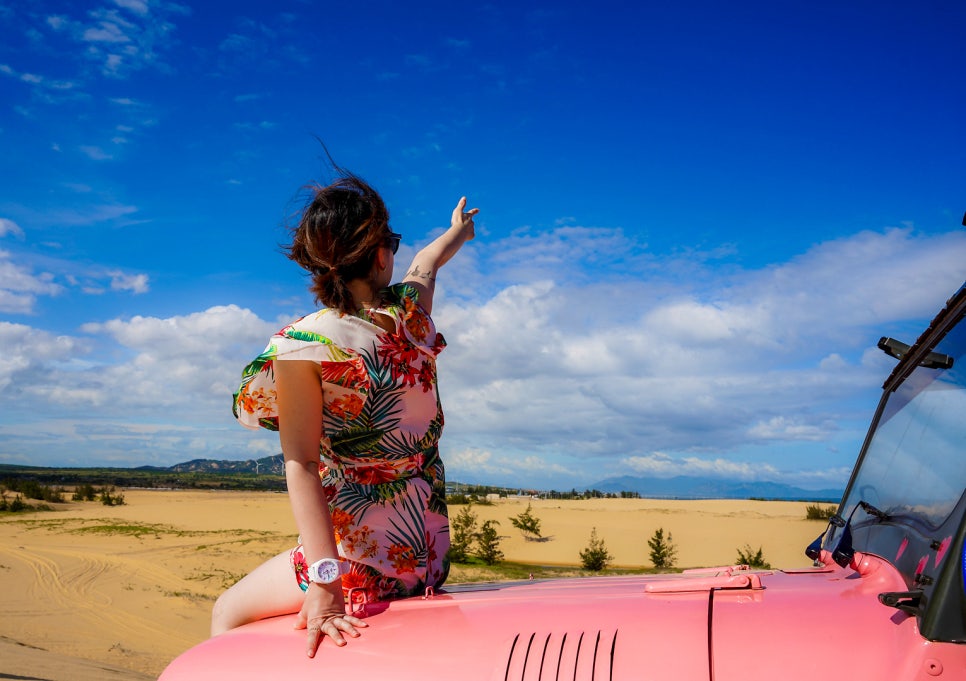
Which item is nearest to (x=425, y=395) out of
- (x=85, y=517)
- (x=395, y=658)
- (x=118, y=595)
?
(x=395, y=658)

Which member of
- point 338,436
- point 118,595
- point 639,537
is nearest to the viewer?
point 338,436

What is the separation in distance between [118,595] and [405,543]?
39.0ft

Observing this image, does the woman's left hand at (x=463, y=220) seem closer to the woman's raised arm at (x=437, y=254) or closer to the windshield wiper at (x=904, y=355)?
the woman's raised arm at (x=437, y=254)

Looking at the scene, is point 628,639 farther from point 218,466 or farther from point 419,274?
point 218,466

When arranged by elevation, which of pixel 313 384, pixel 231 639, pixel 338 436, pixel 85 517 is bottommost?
pixel 85 517

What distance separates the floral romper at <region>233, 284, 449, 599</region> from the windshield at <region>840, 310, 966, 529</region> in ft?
4.38

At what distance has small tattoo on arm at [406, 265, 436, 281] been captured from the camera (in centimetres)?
258

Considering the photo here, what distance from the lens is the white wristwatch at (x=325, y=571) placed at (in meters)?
1.99

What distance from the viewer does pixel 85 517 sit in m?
25.7

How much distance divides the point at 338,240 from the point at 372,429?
57 cm

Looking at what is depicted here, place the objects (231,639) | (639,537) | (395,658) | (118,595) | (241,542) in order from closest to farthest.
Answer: (395,658) < (231,639) < (118,595) < (241,542) < (639,537)

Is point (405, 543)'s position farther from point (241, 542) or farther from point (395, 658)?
point (241, 542)

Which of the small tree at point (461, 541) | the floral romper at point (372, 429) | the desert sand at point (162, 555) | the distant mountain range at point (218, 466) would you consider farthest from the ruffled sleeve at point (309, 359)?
the distant mountain range at point (218, 466)

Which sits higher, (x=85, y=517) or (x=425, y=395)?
(x=425, y=395)
